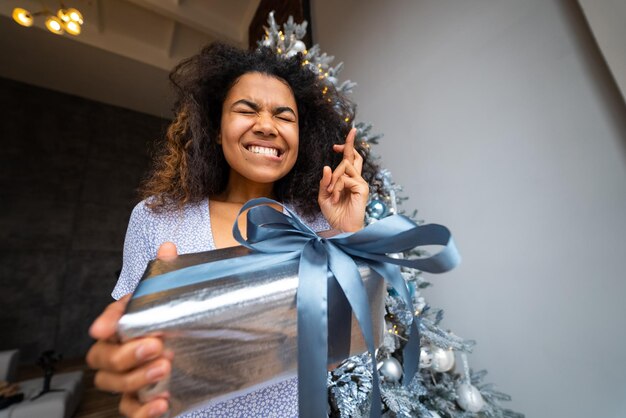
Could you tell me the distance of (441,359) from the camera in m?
0.83

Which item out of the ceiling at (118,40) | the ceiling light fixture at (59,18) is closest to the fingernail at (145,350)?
the ceiling at (118,40)

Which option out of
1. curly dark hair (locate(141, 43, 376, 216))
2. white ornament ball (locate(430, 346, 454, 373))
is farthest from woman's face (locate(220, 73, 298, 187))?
white ornament ball (locate(430, 346, 454, 373))

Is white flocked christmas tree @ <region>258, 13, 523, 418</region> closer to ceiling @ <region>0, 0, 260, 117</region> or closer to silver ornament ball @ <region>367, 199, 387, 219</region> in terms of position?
silver ornament ball @ <region>367, 199, 387, 219</region>

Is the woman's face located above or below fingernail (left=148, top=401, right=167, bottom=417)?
above

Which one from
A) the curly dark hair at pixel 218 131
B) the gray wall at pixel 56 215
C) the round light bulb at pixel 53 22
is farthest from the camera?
the gray wall at pixel 56 215

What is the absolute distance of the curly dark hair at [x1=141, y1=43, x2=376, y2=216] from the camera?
72 cm

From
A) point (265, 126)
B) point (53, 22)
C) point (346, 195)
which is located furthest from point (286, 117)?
point (53, 22)

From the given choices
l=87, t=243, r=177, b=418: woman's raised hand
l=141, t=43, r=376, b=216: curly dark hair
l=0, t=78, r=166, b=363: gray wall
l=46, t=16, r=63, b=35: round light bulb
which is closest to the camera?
l=87, t=243, r=177, b=418: woman's raised hand

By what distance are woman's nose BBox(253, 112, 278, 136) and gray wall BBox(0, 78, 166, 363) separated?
3.34 meters

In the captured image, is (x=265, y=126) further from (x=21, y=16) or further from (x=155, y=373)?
(x=21, y=16)

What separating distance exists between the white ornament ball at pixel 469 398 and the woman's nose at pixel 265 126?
3.07 ft

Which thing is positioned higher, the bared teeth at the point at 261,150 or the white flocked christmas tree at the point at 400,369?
the bared teeth at the point at 261,150

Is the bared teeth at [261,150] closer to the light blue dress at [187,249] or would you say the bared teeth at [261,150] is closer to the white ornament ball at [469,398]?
the light blue dress at [187,249]

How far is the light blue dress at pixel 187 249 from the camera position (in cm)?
46
